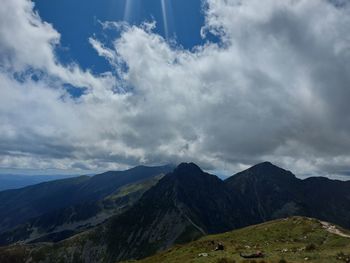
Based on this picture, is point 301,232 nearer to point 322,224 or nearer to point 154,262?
point 322,224

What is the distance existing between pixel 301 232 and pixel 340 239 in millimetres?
21498

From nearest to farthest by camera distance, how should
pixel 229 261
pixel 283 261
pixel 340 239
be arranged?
pixel 283 261 < pixel 229 261 < pixel 340 239

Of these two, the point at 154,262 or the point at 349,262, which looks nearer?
the point at 349,262

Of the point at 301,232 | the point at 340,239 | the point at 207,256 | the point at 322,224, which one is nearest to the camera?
the point at 207,256

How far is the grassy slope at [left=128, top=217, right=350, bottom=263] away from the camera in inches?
1852

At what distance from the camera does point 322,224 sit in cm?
9750

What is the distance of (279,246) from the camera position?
207ft

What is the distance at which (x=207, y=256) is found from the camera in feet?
174

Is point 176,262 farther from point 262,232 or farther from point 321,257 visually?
point 262,232

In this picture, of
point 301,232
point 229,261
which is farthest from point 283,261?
point 301,232

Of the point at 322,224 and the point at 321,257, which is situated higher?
the point at 322,224

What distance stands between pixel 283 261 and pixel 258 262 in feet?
9.03

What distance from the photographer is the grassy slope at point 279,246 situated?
154 ft

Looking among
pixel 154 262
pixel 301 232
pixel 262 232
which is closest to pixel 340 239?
pixel 301 232
